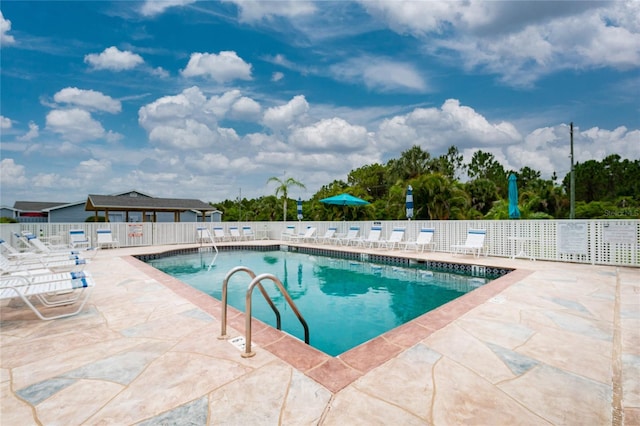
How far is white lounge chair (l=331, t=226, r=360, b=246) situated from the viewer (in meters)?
13.6

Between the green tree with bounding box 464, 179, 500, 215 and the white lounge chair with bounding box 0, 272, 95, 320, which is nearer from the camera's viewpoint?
the white lounge chair with bounding box 0, 272, 95, 320

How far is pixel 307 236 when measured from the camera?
15.2 m

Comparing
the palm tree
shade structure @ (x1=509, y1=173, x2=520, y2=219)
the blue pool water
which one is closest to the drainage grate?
the blue pool water

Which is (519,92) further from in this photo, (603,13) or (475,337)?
(475,337)

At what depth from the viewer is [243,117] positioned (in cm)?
2147

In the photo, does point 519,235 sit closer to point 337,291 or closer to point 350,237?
point 337,291

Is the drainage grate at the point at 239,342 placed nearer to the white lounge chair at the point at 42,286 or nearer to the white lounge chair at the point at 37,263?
the white lounge chair at the point at 42,286

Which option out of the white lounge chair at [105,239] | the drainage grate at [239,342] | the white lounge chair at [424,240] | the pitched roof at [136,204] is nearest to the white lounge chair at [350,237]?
the white lounge chair at [424,240]

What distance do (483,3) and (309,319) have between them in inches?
349

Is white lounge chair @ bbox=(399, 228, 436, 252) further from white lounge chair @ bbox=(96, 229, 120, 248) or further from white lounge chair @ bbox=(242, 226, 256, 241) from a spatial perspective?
white lounge chair @ bbox=(96, 229, 120, 248)

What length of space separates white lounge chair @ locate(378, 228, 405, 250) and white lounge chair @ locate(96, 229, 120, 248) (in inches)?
422

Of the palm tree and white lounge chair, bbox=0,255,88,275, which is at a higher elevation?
the palm tree

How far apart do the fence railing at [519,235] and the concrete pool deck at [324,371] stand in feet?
14.7

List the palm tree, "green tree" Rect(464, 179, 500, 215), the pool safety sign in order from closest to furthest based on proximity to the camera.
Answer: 1. the pool safety sign
2. the palm tree
3. "green tree" Rect(464, 179, 500, 215)
